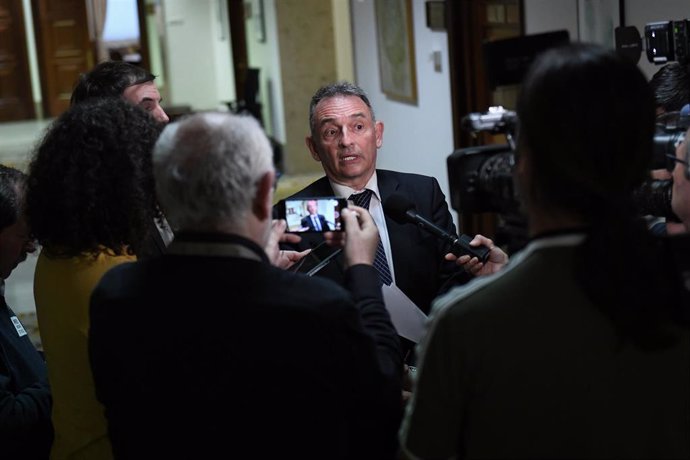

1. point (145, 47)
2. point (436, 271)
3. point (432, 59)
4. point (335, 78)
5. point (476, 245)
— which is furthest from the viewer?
point (145, 47)

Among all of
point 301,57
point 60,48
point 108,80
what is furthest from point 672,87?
point 60,48

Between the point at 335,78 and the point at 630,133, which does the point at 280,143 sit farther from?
the point at 630,133

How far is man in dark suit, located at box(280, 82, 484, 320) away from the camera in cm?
257

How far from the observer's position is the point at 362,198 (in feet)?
8.61

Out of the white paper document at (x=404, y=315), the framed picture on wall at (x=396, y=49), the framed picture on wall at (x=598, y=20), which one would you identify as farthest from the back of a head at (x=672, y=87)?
the framed picture on wall at (x=396, y=49)

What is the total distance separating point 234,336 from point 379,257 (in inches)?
41.5

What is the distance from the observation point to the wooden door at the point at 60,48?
555 inches

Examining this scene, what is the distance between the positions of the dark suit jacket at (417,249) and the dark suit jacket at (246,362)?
934mm

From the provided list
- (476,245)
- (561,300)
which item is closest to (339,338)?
(561,300)

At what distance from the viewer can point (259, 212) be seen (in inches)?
62.8

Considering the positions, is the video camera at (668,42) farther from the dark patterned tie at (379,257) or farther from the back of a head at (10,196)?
the back of a head at (10,196)

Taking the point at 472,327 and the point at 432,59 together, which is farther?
the point at 432,59

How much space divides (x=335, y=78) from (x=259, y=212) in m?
8.19

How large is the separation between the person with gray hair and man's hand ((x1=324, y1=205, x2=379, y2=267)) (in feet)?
0.63
